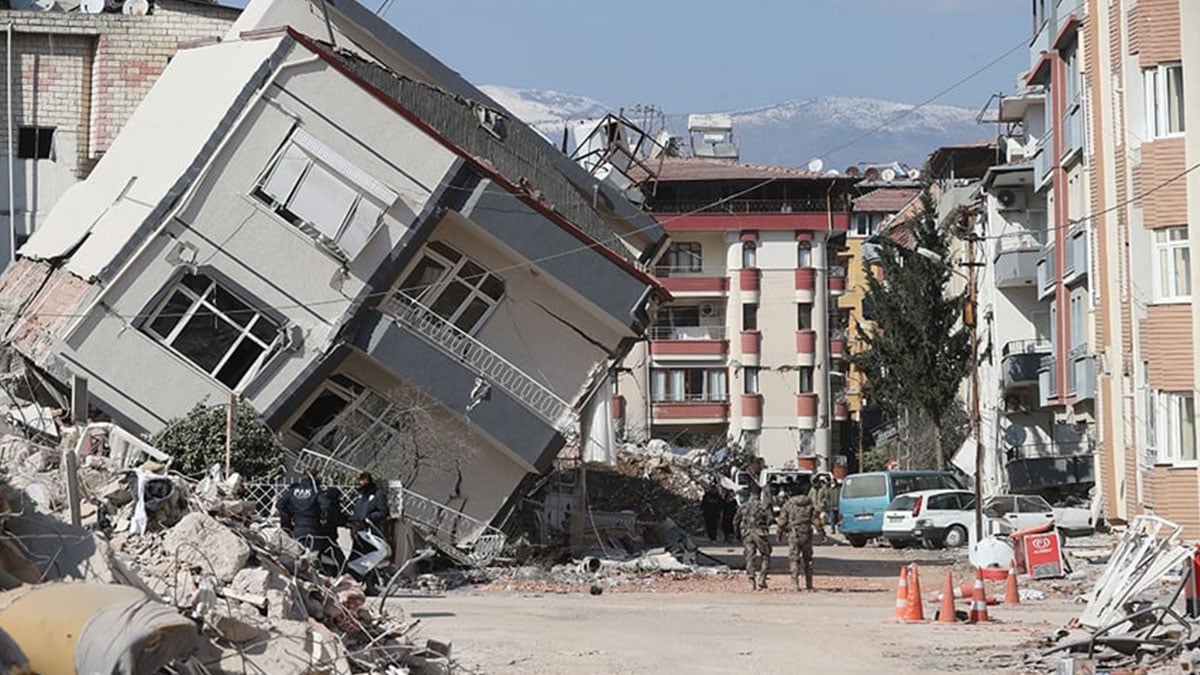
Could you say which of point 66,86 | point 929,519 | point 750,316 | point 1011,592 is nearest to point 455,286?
point 1011,592

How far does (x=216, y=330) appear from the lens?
34.5 meters

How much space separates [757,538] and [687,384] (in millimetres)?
57104

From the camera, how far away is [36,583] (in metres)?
13.4

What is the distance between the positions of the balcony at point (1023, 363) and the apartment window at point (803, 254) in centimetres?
2228

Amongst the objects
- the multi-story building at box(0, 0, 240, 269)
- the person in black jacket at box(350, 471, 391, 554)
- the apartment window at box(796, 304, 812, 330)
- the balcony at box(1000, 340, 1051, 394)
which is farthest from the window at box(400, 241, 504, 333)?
the apartment window at box(796, 304, 812, 330)

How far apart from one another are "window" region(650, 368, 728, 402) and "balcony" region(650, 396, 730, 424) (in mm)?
147

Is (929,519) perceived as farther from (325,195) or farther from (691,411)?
(691,411)

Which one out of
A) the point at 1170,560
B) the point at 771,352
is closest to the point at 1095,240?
the point at 1170,560

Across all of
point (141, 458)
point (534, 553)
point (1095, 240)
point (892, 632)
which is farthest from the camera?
point (1095, 240)

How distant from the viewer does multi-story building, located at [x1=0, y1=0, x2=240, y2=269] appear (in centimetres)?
4644

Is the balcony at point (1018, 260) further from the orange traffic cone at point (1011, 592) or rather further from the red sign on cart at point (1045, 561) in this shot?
the orange traffic cone at point (1011, 592)

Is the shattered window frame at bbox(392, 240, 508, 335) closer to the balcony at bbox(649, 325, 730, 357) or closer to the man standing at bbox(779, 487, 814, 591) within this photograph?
the man standing at bbox(779, 487, 814, 591)

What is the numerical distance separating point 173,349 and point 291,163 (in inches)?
144

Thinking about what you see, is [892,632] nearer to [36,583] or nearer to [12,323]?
[36,583]
